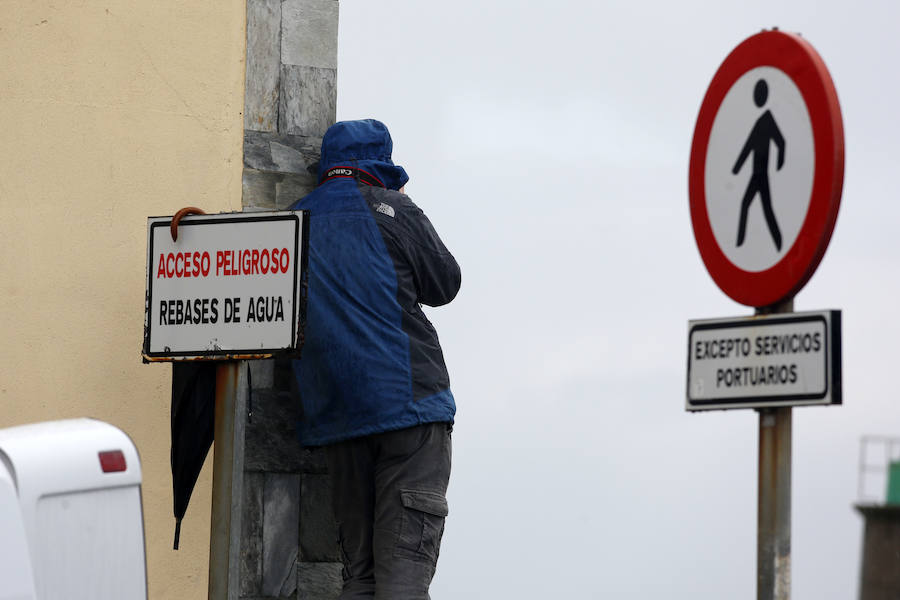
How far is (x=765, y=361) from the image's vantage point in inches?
154

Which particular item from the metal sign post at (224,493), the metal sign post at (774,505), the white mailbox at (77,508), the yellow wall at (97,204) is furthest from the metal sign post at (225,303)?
the metal sign post at (774,505)

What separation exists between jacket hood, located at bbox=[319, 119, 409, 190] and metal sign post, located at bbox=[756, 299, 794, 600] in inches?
92.9

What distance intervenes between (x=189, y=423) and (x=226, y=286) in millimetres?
1164

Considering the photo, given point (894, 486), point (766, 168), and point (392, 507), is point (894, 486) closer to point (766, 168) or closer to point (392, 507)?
point (392, 507)

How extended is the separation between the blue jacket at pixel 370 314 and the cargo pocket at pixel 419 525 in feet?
0.86

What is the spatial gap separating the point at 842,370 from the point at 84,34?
11.7ft

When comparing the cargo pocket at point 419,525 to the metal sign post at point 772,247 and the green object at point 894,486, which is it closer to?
the metal sign post at point 772,247

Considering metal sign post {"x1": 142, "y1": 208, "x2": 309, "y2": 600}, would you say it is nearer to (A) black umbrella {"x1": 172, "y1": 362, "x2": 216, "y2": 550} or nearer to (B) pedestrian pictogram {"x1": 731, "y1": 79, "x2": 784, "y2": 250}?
(A) black umbrella {"x1": 172, "y1": 362, "x2": 216, "y2": 550}

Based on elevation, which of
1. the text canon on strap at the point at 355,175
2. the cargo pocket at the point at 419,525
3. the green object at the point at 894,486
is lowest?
the green object at the point at 894,486

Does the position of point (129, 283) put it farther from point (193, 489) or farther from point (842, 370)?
point (842, 370)

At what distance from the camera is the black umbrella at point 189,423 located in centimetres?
568

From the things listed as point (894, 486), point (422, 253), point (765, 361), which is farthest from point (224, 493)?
point (894, 486)

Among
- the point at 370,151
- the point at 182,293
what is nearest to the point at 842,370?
the point at 182,293

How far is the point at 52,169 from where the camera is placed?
6.03 meters
